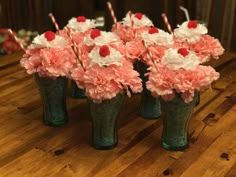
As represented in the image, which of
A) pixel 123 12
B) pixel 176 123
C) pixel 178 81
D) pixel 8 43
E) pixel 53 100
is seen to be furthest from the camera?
pixel 123 12

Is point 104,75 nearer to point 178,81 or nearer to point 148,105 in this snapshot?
point 178,81

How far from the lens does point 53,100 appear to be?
54.1 inches

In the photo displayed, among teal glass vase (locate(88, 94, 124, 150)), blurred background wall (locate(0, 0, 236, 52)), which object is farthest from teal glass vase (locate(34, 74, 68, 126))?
blurred background wall (locate(0, 0, 236, 52))

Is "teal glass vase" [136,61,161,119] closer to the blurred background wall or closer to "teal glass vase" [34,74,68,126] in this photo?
"teal glass vase" [34,74,68,126]

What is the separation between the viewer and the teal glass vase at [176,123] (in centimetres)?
119

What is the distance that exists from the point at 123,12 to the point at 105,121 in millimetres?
1944

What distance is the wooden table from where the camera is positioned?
3.68 feet

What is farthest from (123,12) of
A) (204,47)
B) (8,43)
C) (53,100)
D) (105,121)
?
(105,121)

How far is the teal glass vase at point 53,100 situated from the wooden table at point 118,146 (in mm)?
33

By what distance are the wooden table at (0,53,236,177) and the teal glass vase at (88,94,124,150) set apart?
27 millimetres

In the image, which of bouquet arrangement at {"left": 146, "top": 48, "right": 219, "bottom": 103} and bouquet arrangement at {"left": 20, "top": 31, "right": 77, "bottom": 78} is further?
bouquet arrangement at {"left": 20, "top": 31, "right": 77, "bottom": 78}

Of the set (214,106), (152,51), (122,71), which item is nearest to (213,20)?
(214,106)

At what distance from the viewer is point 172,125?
1.23 m

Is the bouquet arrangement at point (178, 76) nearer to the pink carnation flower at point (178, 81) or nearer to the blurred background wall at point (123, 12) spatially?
the pink carnation flower at point (178, 81)
